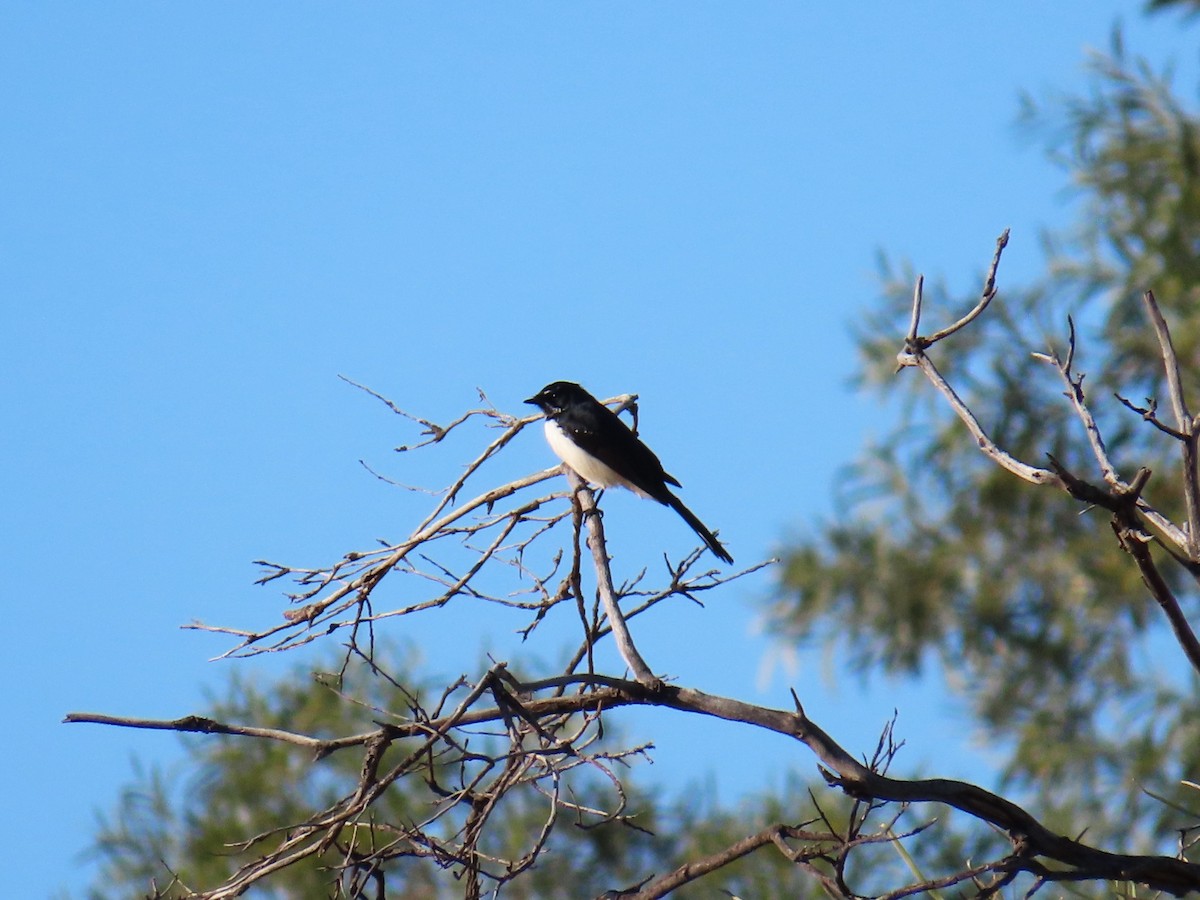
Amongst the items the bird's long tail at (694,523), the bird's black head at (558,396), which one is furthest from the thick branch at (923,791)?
the bird's black head at (558,396)

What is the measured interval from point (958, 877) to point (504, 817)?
11860mm

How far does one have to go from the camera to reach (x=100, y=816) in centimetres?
1437

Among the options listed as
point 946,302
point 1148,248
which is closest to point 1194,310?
point 1148,248

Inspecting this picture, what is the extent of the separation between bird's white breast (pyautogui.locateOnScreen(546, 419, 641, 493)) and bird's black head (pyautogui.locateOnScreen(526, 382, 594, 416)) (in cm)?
41

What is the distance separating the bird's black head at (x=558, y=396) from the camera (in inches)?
316

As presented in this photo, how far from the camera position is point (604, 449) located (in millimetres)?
7359

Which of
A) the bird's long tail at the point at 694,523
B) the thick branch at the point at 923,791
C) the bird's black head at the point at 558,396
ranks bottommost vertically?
the thick branch at the point at 923,791

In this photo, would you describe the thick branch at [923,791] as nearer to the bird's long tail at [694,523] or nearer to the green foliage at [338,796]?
the bird's long tail at [694,523]

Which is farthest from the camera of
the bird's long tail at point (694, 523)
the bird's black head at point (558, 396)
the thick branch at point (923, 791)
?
the bird's black head at point (558, 396)

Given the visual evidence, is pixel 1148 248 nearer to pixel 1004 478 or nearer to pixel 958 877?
pixel 1004 478

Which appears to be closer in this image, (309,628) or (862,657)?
(309,628)

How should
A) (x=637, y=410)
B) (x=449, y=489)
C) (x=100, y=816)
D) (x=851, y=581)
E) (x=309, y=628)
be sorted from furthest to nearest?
(x=851, y=581) → (x=100, y=816) → (x=637, y=410) → (x=449, y=489) → (x=309, y=628)

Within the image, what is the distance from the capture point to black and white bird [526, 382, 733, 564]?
23.8 ft

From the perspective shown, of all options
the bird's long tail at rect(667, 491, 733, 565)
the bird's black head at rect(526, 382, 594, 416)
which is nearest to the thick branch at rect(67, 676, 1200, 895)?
the bird's long tail at rect(667, 491, 733, 565)
